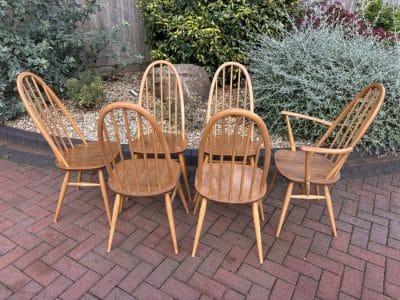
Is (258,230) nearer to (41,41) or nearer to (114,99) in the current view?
(114,99)

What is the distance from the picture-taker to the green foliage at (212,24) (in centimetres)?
416

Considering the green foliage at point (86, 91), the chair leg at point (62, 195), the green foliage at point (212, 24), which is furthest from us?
the green foliage at point (212, 24)

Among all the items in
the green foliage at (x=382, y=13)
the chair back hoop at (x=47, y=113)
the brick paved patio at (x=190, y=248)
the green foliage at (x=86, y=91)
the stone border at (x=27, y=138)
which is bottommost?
the brick paved patio at (x=190, y=248)

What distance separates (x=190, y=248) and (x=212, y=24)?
3026mm

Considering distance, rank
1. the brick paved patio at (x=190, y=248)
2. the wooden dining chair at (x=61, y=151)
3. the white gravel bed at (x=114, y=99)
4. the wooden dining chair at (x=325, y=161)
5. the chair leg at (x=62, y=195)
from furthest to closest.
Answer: the white gravel bed at (x=114, y=99) < the chair leg at (x=62, y=195) < the wooden dining chair at (x=61, y=151) < the wooden dining chair at (x=325, y=161) < the brick paved patio at (x=190, y=248)

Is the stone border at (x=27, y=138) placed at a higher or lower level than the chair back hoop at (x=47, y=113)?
lower

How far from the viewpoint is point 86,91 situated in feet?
12.3

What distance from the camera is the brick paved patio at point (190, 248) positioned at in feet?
6.00

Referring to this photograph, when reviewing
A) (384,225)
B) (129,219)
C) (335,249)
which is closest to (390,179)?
(384,225)

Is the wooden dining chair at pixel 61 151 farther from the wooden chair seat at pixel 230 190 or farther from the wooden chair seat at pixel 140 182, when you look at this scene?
the wooden chair seat at pixel 230 190

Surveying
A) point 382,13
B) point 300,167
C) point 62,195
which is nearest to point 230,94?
point 300,167

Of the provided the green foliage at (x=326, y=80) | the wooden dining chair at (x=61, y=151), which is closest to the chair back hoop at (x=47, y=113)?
the wooden dining chair at (x=61, y=151)

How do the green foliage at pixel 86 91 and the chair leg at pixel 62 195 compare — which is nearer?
the chair leg at pixel 62 195

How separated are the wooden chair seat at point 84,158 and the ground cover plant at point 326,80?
183cm
